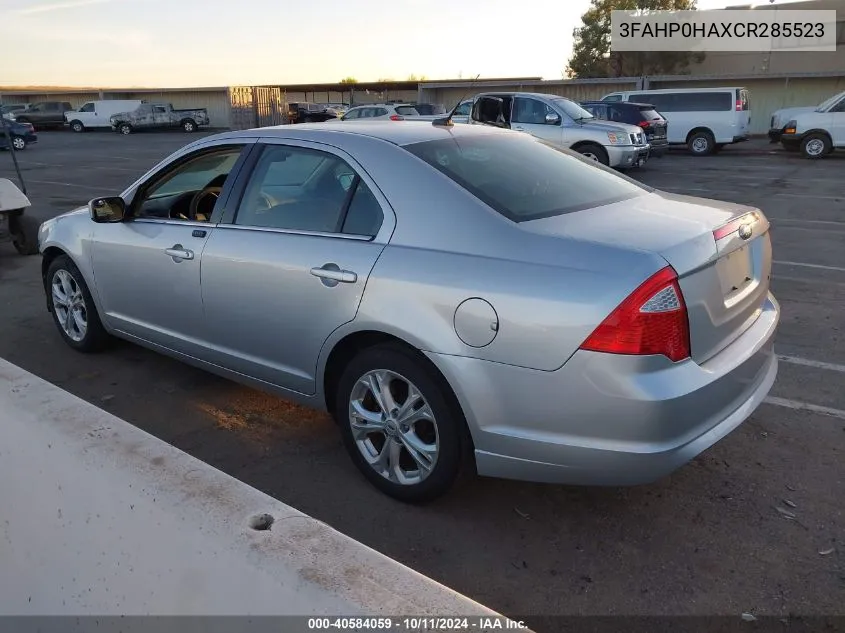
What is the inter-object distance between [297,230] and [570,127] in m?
13.0

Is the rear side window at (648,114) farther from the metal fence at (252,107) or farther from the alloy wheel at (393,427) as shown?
the metal fence at (252,107)

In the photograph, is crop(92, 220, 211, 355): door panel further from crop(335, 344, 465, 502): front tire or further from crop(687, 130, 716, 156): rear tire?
crop(687, 130, 716, 156): rear tire

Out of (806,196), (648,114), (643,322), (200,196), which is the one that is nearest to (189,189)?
(200,196)

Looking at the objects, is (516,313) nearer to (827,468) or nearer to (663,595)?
(663,595)

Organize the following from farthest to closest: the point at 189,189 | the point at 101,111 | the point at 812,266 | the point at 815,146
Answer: the point at 101,111 < the point at 815,146 < the point at 812,266 < the point at 189,189

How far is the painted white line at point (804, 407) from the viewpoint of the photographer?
13.1ft

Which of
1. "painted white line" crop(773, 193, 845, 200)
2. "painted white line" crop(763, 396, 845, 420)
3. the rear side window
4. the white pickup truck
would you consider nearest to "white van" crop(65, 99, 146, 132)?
the rear side window

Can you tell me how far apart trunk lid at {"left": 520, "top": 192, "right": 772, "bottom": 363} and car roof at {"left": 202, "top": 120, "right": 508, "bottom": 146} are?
0.91m

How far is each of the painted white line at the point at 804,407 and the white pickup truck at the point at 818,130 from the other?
17.7 meters

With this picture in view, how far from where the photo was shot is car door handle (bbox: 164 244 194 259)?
3.93m

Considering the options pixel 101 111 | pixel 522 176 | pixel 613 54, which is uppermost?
pixel 613 54

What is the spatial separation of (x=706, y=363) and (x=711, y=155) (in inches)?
823

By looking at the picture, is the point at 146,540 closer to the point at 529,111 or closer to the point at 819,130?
the point at 529,111

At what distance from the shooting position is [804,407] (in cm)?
411
